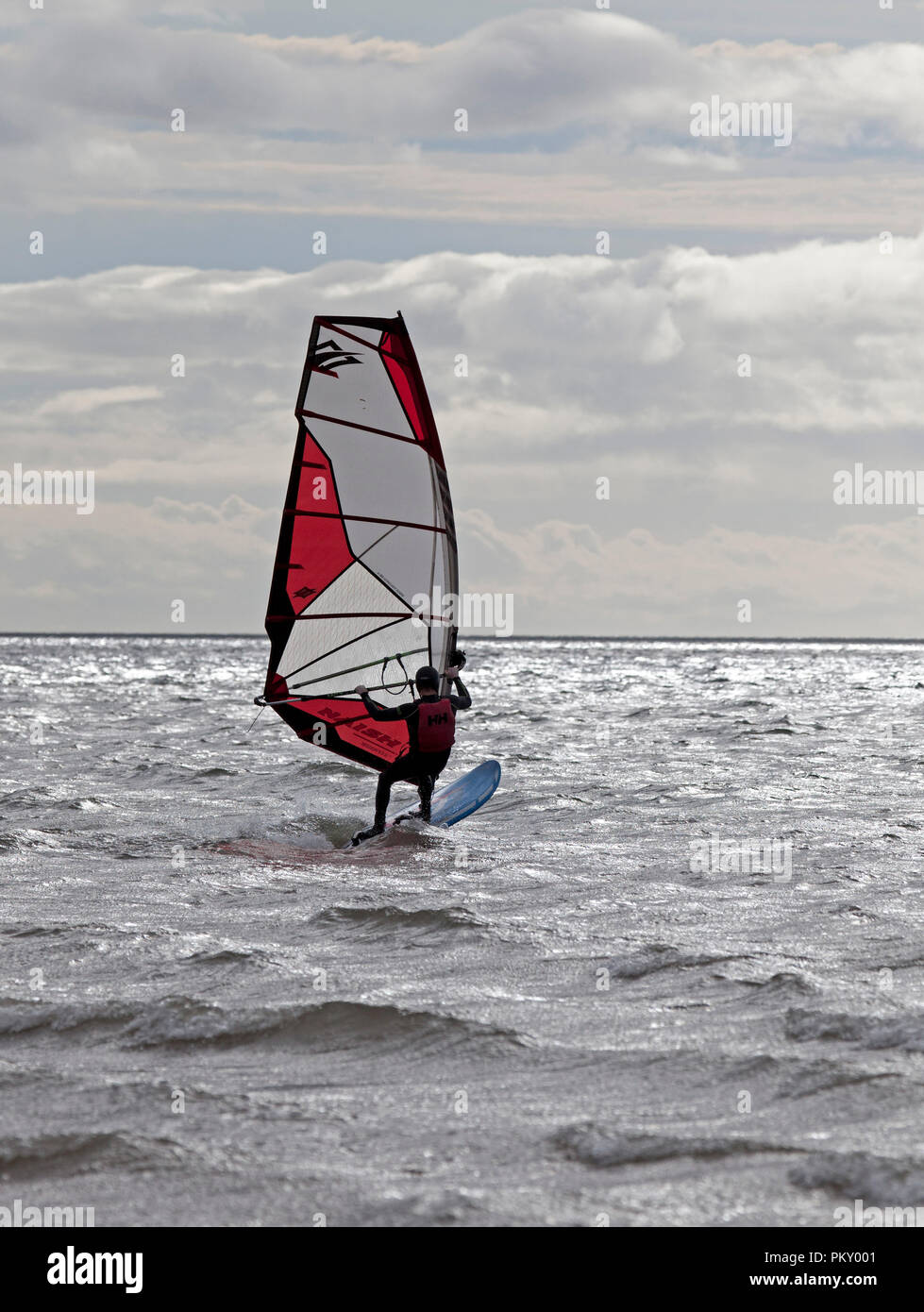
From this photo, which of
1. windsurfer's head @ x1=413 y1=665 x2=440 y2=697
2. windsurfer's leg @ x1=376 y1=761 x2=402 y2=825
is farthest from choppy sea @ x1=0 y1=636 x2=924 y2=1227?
windsurfer's head @ x1=413 y1=665 x2=440 y2=697

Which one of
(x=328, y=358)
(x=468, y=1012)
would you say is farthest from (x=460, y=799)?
(x=468, y=1012)

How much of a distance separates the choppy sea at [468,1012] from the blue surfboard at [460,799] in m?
0.27

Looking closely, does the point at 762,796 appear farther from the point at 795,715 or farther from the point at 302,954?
the point at 795,715

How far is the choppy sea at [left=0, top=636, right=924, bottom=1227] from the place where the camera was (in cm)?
381

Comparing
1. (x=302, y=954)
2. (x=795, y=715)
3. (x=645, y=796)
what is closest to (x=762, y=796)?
(x=645, y=796)

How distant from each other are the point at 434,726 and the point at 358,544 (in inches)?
79.4

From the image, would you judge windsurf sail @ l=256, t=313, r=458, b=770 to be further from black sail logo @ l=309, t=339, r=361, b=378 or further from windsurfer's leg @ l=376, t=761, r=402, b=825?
windsurfer's leg @ l=376, t=761, r=402, b=825

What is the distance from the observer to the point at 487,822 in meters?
11.4

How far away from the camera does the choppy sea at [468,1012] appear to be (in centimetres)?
381

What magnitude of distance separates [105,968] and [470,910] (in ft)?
7.09

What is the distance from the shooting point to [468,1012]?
17.8ft
